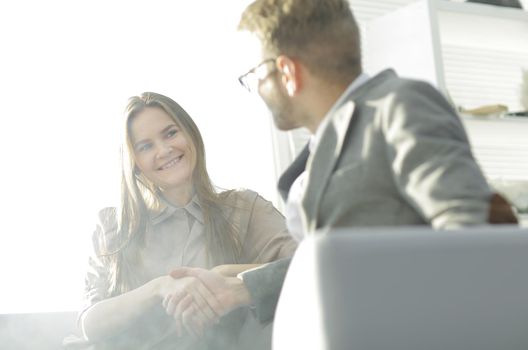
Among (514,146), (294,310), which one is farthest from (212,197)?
(514,146)

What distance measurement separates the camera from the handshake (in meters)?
2.16

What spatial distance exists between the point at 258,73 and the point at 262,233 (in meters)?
1.04

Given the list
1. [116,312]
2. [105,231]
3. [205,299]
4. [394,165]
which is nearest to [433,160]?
[394,165]

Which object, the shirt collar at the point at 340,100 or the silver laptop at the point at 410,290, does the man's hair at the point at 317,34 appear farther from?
the silver laptop at the point at 410,290

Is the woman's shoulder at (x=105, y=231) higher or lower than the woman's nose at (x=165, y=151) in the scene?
lower

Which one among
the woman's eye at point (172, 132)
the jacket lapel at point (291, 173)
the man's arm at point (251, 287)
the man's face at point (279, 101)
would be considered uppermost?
the man's face at point (279, 101)

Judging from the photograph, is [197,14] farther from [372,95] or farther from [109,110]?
[372,95]

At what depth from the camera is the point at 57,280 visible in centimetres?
350

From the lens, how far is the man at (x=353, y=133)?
113 cm

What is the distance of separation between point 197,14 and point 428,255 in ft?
9.73

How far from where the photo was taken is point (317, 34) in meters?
1.49

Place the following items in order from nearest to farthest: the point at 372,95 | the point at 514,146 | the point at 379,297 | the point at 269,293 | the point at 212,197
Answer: the point at 379,297 < the point at 372,95 < the point at 269,293 < the point at 212,197 < the point at 514,146

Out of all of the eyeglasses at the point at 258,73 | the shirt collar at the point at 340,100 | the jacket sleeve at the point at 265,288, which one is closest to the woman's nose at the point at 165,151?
the jacket sleeve at the point at 265,288

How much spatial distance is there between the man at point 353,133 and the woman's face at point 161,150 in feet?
3.47
